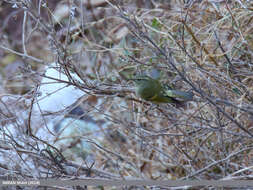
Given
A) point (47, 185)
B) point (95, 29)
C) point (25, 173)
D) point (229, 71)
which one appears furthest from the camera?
point (95, 29)

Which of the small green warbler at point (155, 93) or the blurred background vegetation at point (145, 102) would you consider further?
the small green warbler at point (155, 93)

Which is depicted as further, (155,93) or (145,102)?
(145,102)

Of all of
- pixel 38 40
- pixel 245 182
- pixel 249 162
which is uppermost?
pixel 38 40

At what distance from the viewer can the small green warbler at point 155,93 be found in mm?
2322

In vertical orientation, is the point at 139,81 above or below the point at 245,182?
above

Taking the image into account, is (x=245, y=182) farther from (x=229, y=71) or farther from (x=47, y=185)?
(x=47, y=185)

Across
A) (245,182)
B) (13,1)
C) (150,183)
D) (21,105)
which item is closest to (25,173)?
(21,105)

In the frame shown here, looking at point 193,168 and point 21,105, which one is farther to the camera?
point 21,105

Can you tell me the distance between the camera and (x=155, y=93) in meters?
2.37

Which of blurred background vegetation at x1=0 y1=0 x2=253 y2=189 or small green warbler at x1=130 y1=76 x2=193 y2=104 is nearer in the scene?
blurred background vegetation at x1=0 y1=0 x2=253 y2=189

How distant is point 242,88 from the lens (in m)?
2.34

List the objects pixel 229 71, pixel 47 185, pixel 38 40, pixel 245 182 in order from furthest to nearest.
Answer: pixel 38 40
pixel 229 71
pixel 47 185
pixel 245 182

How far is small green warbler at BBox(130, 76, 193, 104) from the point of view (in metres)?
2.32

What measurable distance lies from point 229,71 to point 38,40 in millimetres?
4945
